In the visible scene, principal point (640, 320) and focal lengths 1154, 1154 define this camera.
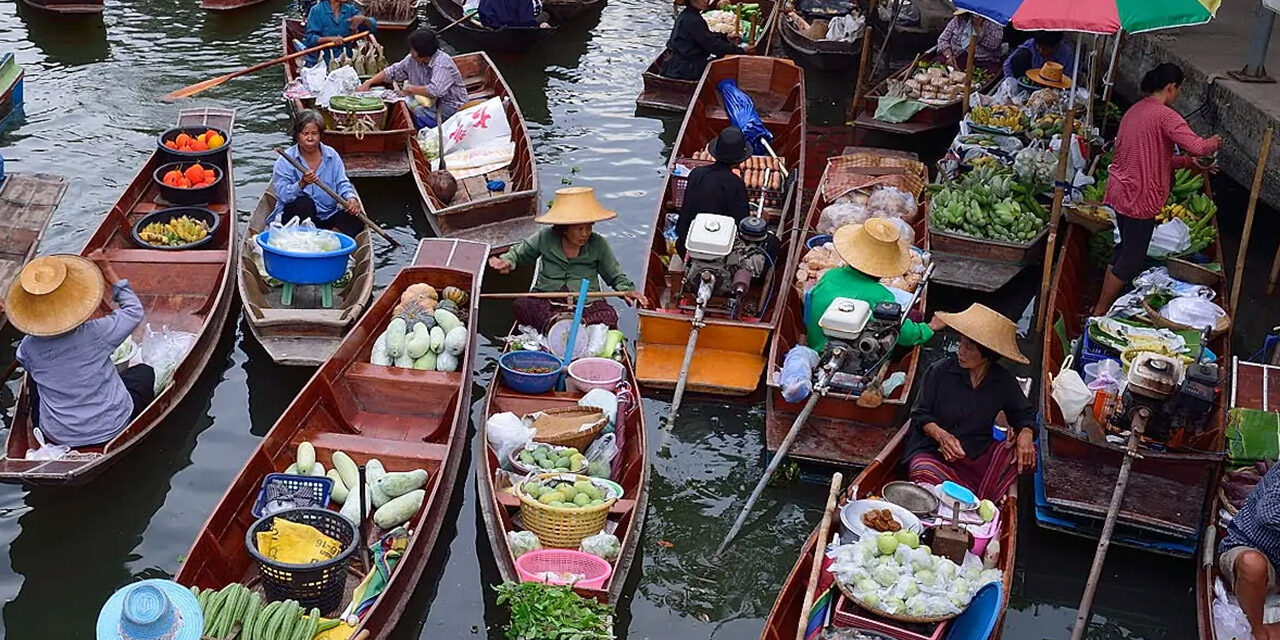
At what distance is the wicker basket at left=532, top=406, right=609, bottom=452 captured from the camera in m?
6.70

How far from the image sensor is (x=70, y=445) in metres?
6.62

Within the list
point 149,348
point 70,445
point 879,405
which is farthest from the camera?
point 149,348

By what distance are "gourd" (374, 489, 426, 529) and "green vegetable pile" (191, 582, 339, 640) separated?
0.90m

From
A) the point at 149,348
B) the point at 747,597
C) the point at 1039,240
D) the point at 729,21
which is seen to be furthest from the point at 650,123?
the point at 747,597

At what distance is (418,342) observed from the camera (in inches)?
295

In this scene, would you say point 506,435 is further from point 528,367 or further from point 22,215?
point 22,215

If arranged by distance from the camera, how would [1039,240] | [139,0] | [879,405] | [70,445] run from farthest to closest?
[139,0] → [1039,240] → [879,405] → [70,445]

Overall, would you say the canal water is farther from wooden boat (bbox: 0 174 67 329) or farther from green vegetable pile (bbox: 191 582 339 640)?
green vegetable pile (bbox: 191 582 339 640)

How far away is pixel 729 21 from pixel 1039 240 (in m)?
6.81

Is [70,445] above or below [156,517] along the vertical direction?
above

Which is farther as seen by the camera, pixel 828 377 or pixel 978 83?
pixel 978 83

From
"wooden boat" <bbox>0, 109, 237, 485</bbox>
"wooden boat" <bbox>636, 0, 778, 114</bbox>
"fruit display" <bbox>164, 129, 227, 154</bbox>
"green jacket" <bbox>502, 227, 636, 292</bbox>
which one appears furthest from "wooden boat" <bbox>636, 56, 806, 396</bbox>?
"fruit display" <bbox>164, 129, 227, 154</bbox>

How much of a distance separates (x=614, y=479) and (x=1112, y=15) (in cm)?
437

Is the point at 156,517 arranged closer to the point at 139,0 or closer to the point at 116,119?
the point at 116,119
